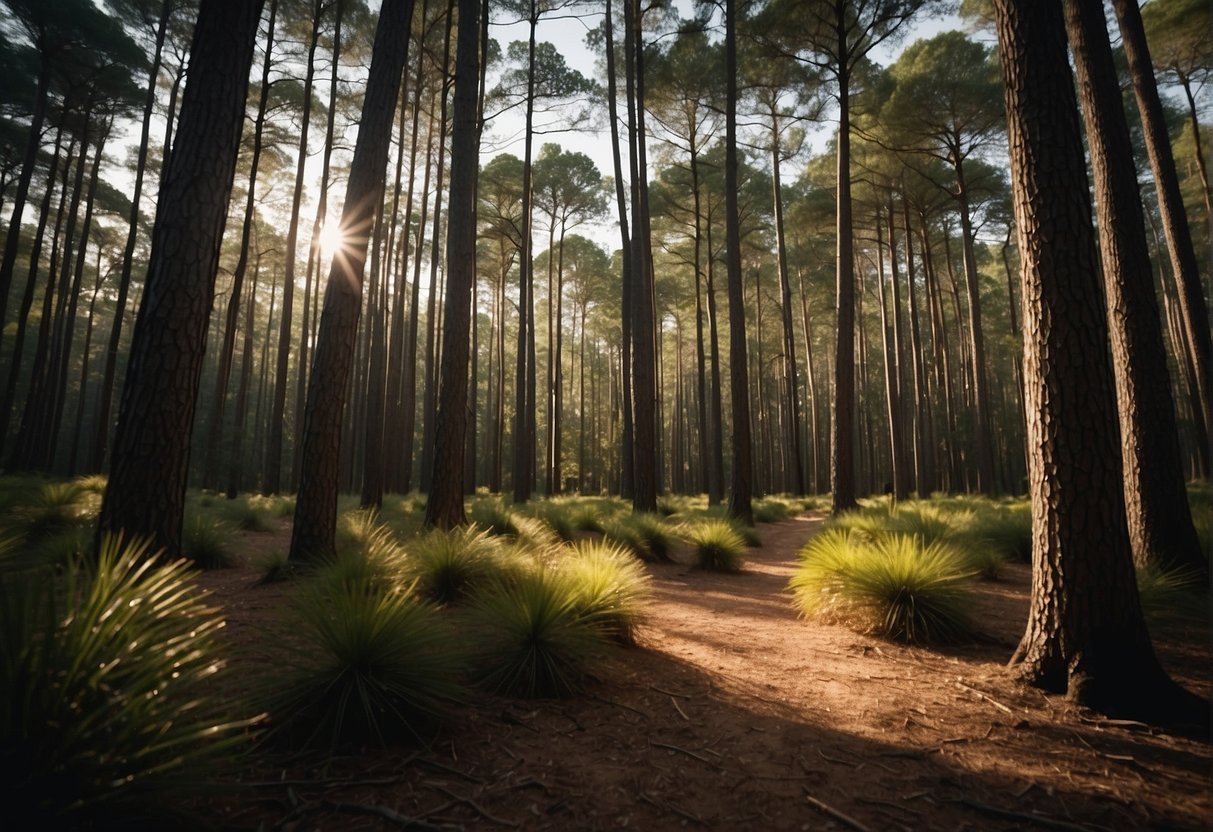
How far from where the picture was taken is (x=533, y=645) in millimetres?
2705

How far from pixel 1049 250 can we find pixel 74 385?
186 feet

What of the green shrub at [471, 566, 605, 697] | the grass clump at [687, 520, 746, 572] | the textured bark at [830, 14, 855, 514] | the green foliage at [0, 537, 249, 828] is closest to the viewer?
the green foliage at [0, 537, 249, 828]

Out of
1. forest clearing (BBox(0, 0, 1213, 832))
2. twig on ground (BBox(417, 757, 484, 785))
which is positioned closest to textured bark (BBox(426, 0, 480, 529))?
forest clearing (BBox(0, 0, 1213, 832))

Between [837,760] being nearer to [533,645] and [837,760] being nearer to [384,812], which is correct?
[533,645]

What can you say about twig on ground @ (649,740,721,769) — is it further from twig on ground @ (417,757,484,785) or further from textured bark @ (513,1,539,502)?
textured bark @ (513,1,539,502)

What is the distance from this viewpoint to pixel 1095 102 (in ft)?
15.8

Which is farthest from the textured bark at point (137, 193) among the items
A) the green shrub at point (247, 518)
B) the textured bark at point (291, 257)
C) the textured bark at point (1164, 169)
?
the textured bark at point (1164, 169)

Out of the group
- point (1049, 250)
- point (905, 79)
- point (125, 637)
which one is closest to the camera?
point (125, 637)

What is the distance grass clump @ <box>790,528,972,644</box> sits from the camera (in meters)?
3.74

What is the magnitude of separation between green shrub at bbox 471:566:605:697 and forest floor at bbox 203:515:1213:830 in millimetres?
125

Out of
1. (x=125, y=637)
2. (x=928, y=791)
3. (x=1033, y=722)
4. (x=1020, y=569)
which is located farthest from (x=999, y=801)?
(x=1020, y=569)

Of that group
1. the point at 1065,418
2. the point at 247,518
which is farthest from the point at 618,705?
the point at 247,518

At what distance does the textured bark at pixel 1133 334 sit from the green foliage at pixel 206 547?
31.9 feet

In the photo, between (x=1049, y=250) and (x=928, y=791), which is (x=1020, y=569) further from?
(x=928, y=791)
